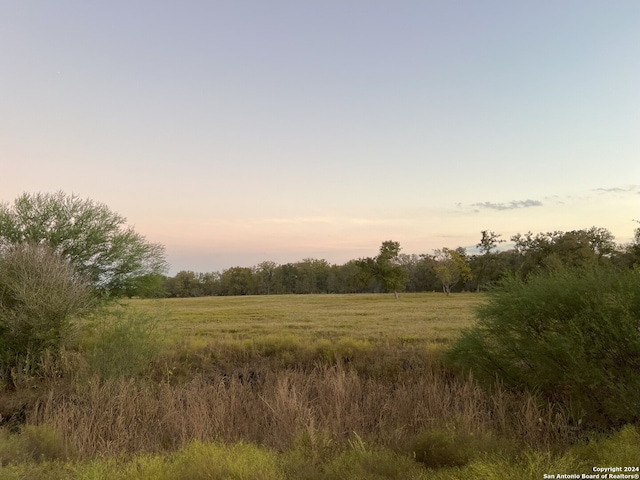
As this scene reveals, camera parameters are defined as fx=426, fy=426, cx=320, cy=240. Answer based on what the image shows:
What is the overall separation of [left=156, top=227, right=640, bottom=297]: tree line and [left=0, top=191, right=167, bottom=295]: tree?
4.26 ft

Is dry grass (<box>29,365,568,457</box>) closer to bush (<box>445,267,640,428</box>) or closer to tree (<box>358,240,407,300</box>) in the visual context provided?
bush (<box>445,267,640,428</box>)

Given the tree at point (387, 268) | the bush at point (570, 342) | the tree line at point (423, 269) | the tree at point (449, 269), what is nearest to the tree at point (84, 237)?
the tree line at point (423, 269)

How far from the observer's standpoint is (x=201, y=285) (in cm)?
12181

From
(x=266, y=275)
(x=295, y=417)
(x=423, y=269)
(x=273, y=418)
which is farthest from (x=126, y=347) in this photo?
(x=266, y=275)

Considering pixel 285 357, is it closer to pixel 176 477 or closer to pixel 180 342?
pixel 180 342

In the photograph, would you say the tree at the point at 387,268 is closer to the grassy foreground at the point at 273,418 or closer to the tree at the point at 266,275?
the grassy foreground at the point at 273,418

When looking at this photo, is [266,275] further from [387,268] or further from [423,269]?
[387,268]

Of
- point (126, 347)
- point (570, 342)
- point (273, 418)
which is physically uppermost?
point (570, 342)

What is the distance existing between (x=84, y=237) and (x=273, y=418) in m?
15.5

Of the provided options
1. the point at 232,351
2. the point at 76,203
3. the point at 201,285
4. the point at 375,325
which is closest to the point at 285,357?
the point at 232,351

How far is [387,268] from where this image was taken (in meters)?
62.0

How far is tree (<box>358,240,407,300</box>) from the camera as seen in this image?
202 feet

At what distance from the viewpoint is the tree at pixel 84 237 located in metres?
20.3

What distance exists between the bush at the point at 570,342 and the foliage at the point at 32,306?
16288mm
